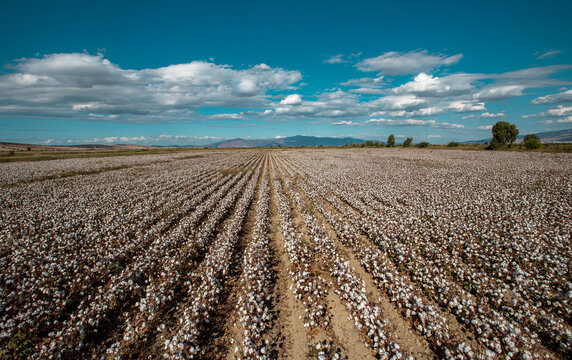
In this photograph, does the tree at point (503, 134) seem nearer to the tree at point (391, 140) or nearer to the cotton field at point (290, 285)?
the tree at point (391, 140)

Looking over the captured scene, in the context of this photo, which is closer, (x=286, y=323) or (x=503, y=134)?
(x=286, y=323)

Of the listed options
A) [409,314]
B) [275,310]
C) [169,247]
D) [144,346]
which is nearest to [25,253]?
[169,247]

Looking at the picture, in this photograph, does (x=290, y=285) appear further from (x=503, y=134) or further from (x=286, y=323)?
(x=503, y=134)

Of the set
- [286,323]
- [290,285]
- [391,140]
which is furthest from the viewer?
[391,140]

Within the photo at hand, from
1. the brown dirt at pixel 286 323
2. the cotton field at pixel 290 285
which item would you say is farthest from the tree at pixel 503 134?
the brown dirt at pixel 286 323

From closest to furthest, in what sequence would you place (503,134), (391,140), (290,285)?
(290,285) → (503,134) → (391,140)

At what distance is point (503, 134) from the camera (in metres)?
78.8

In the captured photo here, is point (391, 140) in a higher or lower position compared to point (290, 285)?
higher

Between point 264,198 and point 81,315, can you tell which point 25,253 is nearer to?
point 81,315

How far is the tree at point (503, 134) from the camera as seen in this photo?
7881 cm

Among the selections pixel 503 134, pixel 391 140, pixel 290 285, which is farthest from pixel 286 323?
pixel 391 140

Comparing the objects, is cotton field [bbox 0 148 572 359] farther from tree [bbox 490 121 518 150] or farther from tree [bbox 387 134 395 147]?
tree [bbox 387 134 395 147]

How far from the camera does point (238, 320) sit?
5.56 metres

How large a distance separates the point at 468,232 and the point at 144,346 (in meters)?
12.6
